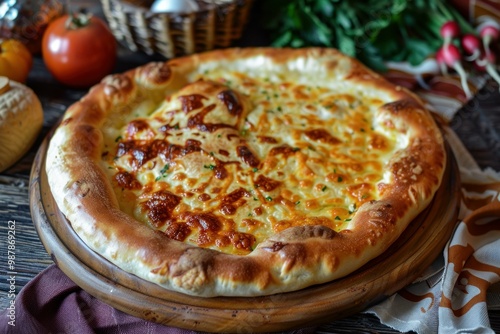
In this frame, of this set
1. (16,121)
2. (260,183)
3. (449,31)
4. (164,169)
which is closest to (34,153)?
(16,121)

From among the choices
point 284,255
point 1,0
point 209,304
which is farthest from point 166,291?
point 1,0

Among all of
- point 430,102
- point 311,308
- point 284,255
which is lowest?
point 430,102

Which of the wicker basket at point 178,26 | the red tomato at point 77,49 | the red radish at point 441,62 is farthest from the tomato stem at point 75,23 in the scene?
the red radish at point 441,62

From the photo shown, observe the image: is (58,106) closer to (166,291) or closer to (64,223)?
(64,223)

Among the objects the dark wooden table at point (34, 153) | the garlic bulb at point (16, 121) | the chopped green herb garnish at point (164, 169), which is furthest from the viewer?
the garlic bulb at point (16, 121)

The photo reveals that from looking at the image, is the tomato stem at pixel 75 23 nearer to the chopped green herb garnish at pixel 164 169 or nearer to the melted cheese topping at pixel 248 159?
the melted cheese topping at pixel 248 159

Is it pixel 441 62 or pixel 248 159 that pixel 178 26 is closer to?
pixel 248 159

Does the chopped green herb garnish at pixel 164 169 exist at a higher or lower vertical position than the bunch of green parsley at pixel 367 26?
higher

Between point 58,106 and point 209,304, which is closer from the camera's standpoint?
point 209,304
